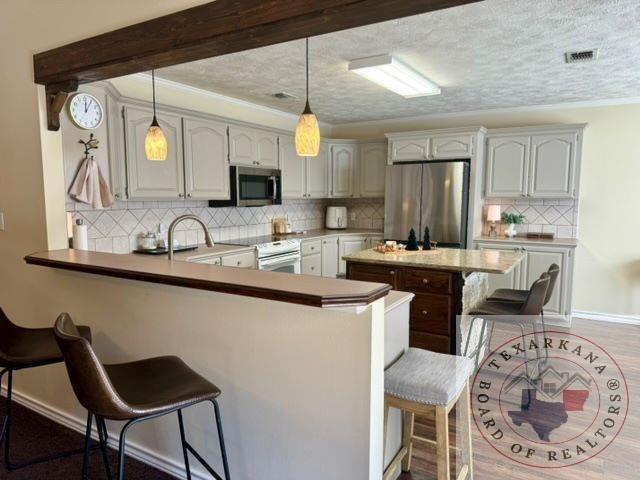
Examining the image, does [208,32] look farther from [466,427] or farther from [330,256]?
[330,256]

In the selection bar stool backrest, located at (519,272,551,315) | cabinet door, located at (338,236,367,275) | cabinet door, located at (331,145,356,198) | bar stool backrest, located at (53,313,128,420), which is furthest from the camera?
cabinet door, located at (331,145,356,198)

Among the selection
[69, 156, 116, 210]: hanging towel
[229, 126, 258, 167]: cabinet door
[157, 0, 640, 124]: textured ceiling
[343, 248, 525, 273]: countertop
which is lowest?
[343, 248, 525, 273]: countertop

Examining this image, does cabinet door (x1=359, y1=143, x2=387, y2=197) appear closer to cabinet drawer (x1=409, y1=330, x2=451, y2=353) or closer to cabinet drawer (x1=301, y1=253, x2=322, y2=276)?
cabinet drawer (x1=301, y1=253, x2=322, y2=276)

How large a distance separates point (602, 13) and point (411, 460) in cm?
274

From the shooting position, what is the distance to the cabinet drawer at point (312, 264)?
197 inches

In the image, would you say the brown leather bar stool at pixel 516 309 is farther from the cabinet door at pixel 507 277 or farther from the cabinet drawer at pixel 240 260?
the cabinet drawer at pixel 240 260

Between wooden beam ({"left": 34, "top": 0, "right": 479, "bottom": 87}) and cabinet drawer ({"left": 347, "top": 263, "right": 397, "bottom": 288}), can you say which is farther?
cabinet drawer ({"left": 347, "top": 263, "right": 397, "bottom": 288})

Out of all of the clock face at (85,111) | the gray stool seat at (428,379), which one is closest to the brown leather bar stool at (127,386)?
the gray stool seat at (428,379)

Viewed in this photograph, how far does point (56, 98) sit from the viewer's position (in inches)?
93.1

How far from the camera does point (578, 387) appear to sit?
2600mm

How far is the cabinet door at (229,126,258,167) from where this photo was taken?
4.28 m

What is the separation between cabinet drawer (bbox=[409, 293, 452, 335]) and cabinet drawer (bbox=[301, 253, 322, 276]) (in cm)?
190

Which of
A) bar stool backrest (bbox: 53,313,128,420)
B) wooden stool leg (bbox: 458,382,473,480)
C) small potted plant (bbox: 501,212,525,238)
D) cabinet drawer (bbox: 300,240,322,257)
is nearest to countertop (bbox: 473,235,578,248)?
small potted plant (bbox: 501,212,525,238)

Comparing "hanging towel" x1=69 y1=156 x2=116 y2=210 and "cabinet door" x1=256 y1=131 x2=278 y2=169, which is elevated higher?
"cabinet door" x1=256 y1=131 x2=278 y2=169
